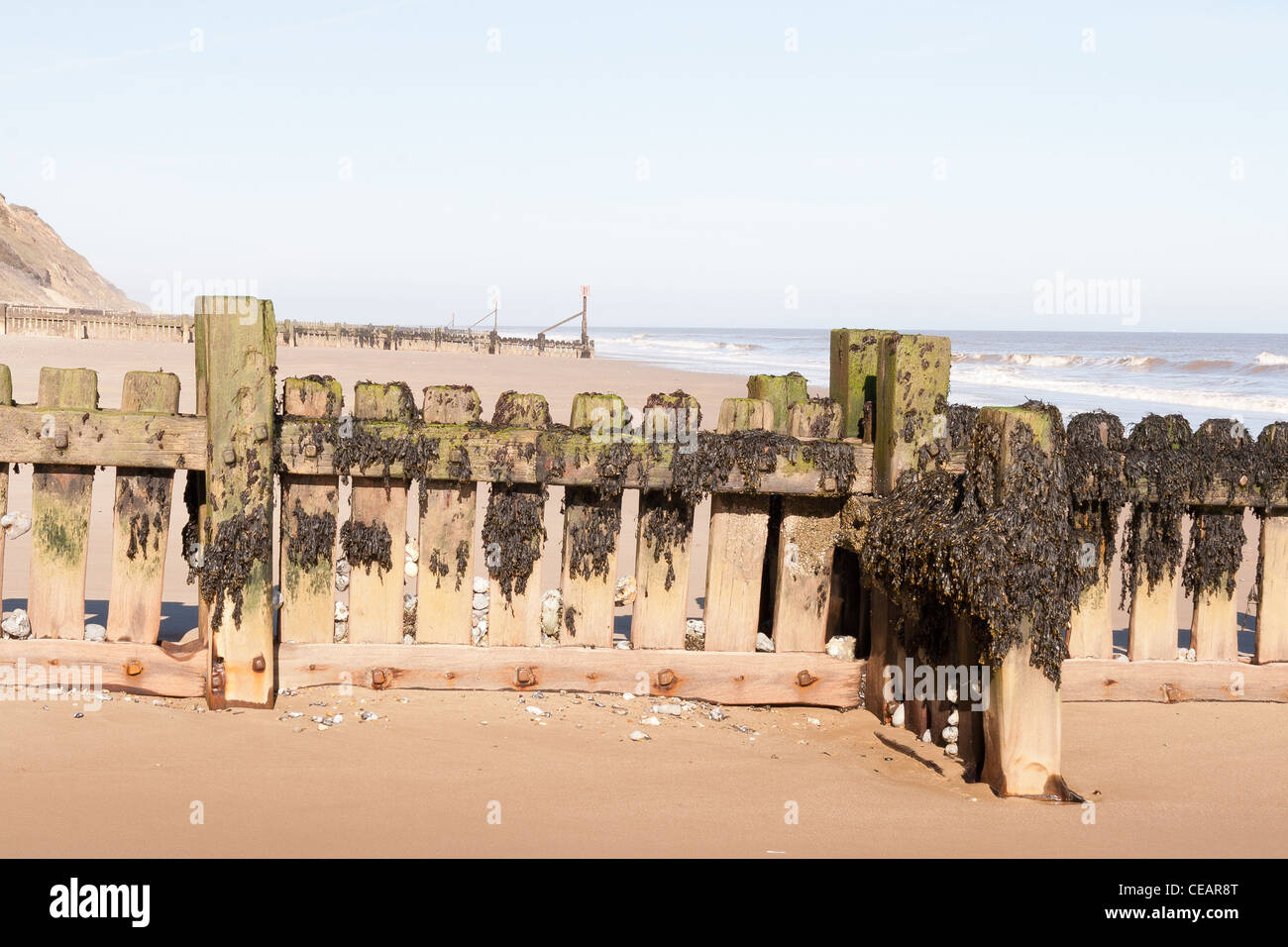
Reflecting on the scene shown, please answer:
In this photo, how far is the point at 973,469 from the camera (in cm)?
471

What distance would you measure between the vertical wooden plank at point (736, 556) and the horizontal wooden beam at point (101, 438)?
2.44m

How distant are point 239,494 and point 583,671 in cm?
181

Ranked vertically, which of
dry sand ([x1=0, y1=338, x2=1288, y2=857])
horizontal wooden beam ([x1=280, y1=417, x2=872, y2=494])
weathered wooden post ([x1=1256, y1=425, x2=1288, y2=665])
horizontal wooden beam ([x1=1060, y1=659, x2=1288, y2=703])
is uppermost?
horizontal wooden beam ([x1=280, y1=417, x2=872, y2=494])

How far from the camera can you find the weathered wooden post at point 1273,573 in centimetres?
553

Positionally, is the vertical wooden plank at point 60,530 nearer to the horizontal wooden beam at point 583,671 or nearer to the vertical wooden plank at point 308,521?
the vertical wooden plank at point 308,521

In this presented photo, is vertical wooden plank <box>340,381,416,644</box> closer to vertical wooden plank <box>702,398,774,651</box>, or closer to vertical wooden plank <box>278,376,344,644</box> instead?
vertical wooden plank <box>278,376,344,644</box>

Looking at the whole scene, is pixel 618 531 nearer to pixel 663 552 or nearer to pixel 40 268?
pixel 663 552

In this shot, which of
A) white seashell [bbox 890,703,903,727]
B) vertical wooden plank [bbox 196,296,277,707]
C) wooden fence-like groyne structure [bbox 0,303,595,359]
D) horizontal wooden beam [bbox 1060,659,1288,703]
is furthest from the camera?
wooden fence-like groyne structure [bbox 0,303,595,359]

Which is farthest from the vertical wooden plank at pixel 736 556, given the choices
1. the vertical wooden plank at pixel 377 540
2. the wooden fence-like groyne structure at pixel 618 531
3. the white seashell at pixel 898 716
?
the vertical wooden plank at pixel 377 540

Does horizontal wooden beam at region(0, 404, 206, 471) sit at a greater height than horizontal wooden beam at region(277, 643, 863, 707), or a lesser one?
greater

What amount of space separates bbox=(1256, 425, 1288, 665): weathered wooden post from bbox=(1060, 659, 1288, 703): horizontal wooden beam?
0.11 m

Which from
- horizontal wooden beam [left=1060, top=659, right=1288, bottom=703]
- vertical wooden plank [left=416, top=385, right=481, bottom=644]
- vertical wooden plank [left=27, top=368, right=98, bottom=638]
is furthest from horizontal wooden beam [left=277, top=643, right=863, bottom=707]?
horizontal wooden beam [left=1060, top=659, right=1288, bottom=703]

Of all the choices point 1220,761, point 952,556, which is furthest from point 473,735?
point 1220,761

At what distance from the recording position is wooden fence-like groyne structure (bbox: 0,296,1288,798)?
4965mm
